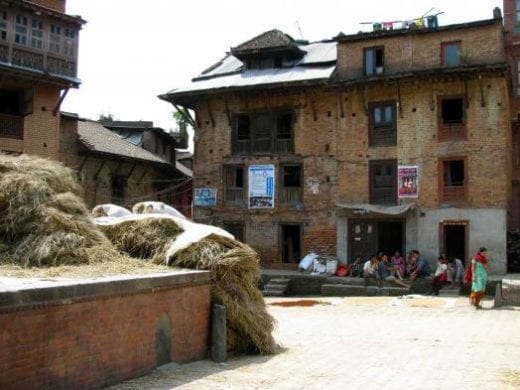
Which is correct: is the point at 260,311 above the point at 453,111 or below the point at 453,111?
below

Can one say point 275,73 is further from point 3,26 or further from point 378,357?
point 378,357

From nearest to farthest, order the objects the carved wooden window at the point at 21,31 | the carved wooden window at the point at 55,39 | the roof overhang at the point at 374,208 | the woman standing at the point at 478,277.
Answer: the woman standing at the point at 478,277, the carved wooden window at the point at 21,31, the carved wooden window at the point at 55,39, the roof overhang at the point at 374,208

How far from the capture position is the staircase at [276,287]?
24625mm

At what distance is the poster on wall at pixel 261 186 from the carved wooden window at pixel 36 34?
1080cm

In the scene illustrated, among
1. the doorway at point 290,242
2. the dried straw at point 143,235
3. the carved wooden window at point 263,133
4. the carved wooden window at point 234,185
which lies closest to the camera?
the dried straw at point 143,235

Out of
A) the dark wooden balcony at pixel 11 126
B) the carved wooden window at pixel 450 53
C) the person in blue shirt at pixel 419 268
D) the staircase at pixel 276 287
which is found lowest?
the staircase at pixel 276 287

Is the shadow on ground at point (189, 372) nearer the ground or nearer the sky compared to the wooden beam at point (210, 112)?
nearer the ground

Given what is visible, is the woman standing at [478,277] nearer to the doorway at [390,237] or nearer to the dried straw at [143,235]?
the doorway at [390,237]

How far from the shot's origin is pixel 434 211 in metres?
25.8

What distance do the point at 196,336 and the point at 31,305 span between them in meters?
3.66

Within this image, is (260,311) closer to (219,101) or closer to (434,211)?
(434,211)

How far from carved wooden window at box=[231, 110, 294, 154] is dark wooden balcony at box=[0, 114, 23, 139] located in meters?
9.86

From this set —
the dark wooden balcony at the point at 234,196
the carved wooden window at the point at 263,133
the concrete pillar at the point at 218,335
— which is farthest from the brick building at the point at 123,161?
the concrete pillar at the point at 218,335

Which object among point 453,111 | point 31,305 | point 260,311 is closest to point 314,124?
point 453,111
